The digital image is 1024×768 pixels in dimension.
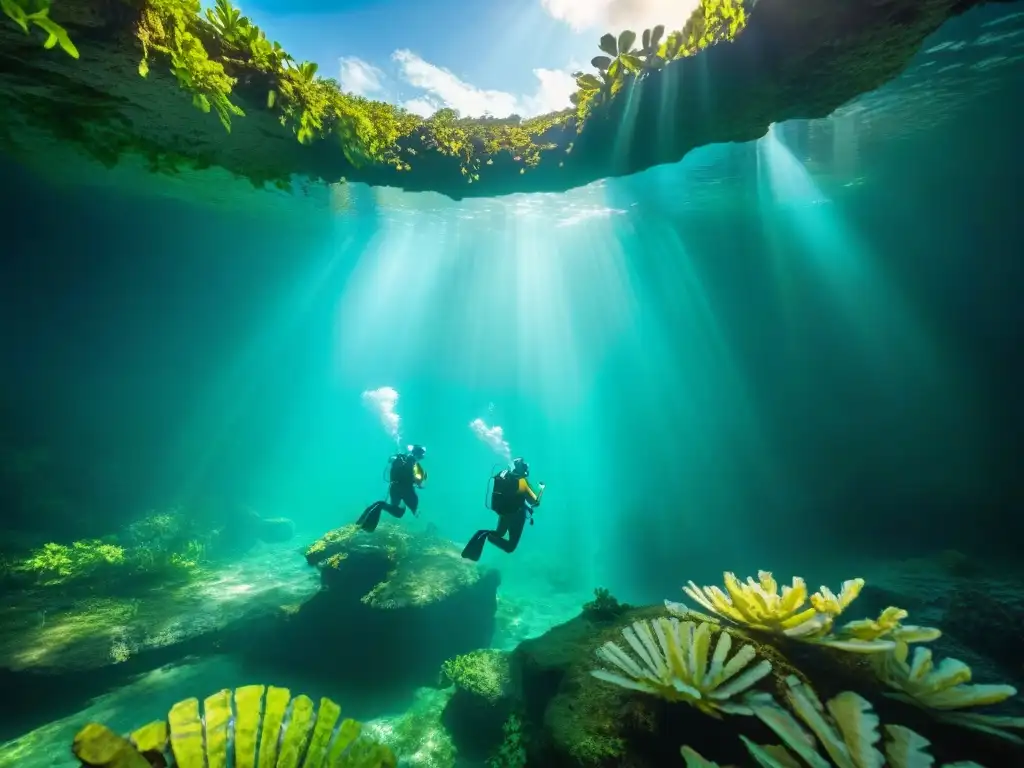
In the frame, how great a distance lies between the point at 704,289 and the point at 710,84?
68.0ft

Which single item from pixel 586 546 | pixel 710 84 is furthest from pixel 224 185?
pixel 586 546

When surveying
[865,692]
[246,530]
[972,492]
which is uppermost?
[865,692]

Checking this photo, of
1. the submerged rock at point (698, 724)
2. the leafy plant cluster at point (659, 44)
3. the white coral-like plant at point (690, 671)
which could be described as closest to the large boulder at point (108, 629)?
the submerged rock at point (698, 724)

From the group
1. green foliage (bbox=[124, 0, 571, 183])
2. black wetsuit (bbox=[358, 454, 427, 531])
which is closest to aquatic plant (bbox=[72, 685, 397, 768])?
green foliage (bbox=[124, 0, 571, 183])

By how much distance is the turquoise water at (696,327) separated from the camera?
45.3 feet

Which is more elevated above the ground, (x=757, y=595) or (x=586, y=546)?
(x=757, y=595)

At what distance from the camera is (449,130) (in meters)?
6.97

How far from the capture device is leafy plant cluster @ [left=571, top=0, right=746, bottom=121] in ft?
14.8

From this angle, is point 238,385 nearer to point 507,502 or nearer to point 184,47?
point 507,502

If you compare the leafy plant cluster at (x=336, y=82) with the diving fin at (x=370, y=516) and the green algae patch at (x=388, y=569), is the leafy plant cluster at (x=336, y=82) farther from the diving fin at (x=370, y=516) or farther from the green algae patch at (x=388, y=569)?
the green algae patch at (x=388, y=569)

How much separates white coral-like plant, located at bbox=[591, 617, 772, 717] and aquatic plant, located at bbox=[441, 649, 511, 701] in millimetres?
7151

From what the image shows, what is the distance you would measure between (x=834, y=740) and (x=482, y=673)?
8.56m

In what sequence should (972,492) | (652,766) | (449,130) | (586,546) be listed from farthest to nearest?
(586,546) → (972,492) → (449,130) → (652,766)

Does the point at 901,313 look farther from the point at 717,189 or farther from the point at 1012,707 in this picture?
the point at 1012,707
